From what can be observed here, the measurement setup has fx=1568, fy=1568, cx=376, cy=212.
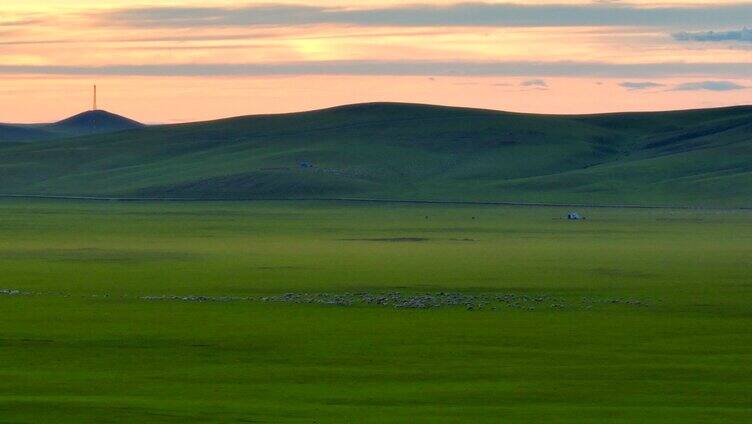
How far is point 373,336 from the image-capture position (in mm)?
30016

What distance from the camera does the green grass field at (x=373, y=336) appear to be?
21812mm

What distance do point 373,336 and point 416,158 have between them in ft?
432

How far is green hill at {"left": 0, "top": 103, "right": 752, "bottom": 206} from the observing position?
132875 millimetres

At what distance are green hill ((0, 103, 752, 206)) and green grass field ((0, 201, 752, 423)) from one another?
6648cm

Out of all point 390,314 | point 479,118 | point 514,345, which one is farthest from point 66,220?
point 479,118

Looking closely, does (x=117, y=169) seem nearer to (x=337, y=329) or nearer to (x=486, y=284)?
(x=486, y=284)

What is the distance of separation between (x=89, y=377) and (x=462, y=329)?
921 cm

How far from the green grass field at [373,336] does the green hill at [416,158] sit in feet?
218

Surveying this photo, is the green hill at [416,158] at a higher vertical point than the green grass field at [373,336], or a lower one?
higher

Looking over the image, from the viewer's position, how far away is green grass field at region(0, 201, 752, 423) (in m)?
21.8

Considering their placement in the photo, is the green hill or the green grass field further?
the green hill

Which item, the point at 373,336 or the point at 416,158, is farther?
the point at 416,158

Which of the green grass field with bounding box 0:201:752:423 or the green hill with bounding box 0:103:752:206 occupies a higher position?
the green hill with bounding box 0:103:752:206

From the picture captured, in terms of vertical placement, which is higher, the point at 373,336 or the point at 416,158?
the point at 416,158
